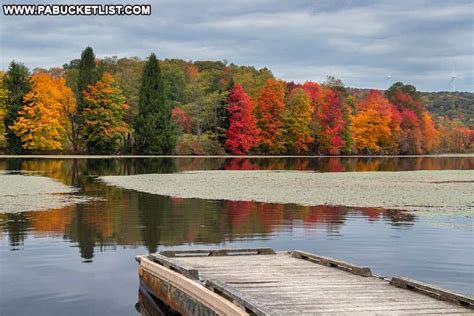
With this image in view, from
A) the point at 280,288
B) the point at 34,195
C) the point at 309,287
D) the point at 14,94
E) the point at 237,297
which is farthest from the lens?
the point at 14,94

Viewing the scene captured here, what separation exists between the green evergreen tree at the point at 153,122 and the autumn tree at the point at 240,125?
275 inches

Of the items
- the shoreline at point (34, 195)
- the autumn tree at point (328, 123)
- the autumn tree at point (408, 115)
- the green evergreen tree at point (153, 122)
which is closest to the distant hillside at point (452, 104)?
the autumn tree at point (408, 115)

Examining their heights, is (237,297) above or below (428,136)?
below

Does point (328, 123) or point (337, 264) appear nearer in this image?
point (337, 264)

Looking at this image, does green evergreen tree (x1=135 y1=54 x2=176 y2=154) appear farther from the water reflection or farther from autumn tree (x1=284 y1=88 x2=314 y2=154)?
the water reflection

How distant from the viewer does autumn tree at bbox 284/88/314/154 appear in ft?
271

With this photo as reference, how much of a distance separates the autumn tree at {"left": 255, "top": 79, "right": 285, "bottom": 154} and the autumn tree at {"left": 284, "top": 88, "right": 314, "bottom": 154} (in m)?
1.00

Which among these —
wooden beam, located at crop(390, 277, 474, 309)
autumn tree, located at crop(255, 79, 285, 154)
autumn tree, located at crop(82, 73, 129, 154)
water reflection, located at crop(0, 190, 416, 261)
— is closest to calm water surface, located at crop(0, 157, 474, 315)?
water reflection, located at crop(0, 190, 416, 261)

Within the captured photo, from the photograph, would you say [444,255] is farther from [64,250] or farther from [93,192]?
[93,192]

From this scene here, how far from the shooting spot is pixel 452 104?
171250mm

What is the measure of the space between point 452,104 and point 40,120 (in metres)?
125

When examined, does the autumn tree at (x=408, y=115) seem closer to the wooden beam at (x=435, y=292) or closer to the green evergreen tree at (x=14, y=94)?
the green evergreen tree at (x=14, y=94)

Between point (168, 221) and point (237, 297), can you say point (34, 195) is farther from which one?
point (237, 297)

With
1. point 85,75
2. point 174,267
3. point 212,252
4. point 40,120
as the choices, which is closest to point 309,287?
point 174,267
